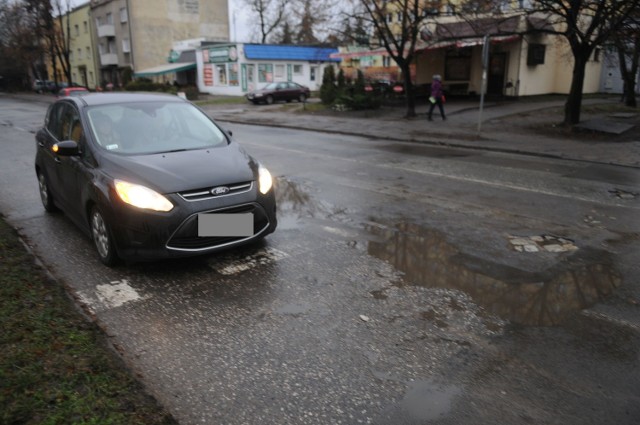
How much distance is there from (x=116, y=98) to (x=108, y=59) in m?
55.6

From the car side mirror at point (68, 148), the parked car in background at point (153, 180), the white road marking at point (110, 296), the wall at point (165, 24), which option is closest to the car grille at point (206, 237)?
the parked car in background at point (153, 180)

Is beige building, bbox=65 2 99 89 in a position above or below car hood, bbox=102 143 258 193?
above

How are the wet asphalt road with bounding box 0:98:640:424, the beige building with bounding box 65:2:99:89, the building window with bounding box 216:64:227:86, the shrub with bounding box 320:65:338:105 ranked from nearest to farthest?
the wet asphalt road with bounding box 0:98:640:424 → the shrub with bounding box 320:65:338:105 → the building window with bounding box 216:64:227:86 → the beige building with bounding box 65:2:99:89

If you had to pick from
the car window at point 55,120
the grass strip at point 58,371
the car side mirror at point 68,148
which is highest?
the car window at point 55,120

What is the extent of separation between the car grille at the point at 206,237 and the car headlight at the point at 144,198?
0.80 feet

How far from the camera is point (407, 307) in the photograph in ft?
13.9

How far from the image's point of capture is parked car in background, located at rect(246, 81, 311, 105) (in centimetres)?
3388

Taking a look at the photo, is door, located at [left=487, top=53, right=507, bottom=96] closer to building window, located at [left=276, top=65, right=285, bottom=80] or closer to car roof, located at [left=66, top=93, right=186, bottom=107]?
building window, located at [left=276, top=65, right=285, bottom=80]

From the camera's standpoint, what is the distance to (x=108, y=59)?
2180 inches

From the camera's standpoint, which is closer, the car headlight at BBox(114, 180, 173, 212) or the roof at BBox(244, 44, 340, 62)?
the car headlight at BBox(114, 180, 173, 212)

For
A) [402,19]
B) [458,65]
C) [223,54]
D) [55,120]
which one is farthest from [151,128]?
[223,54]

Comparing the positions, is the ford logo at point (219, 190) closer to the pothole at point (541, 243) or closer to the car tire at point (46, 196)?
the pothole at point (541, 243)

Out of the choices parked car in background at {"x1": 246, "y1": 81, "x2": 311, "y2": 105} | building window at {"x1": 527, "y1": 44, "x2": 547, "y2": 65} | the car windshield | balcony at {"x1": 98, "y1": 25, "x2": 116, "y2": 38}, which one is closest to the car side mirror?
the car windshield

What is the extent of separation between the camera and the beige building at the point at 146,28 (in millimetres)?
50938
